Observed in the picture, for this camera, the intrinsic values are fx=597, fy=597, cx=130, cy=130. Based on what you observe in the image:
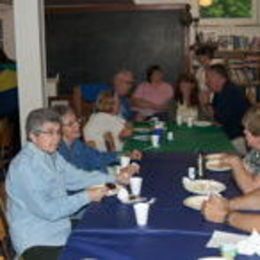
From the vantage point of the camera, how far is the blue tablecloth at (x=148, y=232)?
2.29 meters

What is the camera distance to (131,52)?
8.63 metres

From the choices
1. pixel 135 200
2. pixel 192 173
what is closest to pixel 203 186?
pixel 192 173

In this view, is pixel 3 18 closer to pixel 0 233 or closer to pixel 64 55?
pixel 64 55

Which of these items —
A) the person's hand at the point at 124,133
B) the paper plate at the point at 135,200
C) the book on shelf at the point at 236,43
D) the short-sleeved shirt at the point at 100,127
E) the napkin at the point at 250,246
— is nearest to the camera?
the napkin at the point at 250,246

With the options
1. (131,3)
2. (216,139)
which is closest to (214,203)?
(216,139)

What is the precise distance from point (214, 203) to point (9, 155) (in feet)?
16.9

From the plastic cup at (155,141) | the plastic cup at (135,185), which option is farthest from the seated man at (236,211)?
the plastic cup at (155,141)

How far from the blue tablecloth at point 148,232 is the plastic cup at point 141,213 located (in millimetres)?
27

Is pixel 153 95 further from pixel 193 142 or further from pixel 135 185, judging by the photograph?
pixel 135 185

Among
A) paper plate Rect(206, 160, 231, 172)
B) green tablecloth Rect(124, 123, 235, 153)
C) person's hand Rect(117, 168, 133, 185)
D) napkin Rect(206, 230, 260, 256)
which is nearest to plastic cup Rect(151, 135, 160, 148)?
green tablecloth Rect(124, 123, 235, 153)

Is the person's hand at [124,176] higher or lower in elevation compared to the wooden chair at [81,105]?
higher

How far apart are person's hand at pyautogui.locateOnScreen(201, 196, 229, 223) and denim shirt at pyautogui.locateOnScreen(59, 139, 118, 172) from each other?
1393 millimetres

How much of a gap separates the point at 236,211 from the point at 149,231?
0.49 m

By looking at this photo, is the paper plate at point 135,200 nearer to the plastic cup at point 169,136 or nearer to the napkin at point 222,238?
the napkin at point 222,238
